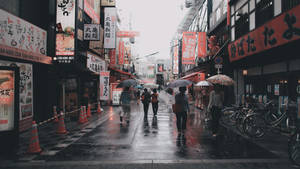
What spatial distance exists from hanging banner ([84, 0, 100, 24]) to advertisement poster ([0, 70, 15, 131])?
1189 centimetres

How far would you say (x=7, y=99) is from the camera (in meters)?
7.17

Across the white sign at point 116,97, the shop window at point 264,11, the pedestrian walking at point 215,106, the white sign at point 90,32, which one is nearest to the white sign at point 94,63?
the white sign at point 90,32

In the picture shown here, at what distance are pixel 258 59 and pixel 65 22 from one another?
468 inches

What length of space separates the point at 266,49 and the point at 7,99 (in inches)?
449

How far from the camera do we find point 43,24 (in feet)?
42.2

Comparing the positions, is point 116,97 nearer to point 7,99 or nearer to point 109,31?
point 109,31

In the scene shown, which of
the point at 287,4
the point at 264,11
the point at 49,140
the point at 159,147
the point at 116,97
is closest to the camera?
the point at 159,147

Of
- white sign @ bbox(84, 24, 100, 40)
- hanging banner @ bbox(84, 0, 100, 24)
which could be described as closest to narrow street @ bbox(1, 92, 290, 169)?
white sign @ bbox(84, 24, 100, 40)

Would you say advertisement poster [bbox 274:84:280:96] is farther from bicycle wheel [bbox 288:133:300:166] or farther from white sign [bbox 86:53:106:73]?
white sign [bbox 86:53:106:73]

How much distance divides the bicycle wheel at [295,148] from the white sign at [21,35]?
9.98 m

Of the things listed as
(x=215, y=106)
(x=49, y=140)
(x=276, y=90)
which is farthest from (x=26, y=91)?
(x=276, y=90)

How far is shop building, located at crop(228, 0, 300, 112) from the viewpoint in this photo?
993 cm

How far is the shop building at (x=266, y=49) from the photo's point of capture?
32.6ft

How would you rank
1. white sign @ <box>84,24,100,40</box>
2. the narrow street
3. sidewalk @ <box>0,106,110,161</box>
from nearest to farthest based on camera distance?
1. the narrow street
2. sidewalk @ <box>0,106,110,161</box>
3. white sign @ <box>84,24,100,40</box>
